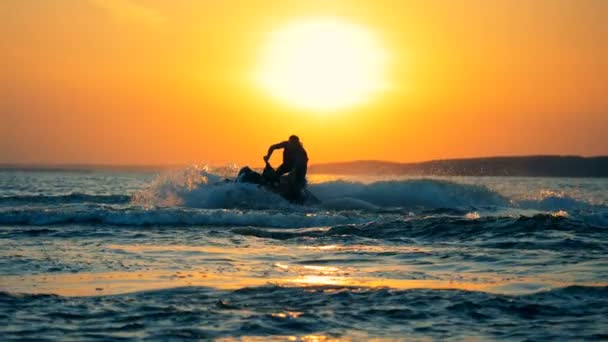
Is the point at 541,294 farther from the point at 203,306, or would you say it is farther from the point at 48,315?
the point at 48,315

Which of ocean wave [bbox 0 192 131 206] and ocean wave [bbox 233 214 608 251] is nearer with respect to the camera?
ocean wave [bbox 233 214 608 251]

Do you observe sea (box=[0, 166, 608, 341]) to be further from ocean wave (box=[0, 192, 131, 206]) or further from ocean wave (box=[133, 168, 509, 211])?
ocean wave (box=[0, 192, 131, 206])

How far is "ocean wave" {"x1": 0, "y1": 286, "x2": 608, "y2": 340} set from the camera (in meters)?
7.57

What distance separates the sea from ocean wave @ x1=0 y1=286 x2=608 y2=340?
2cm

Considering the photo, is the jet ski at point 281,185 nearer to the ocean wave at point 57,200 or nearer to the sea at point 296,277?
the ocean wave at point 57,200

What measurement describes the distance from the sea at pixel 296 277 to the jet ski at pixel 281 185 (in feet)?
18.2

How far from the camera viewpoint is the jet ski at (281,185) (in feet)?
87.8

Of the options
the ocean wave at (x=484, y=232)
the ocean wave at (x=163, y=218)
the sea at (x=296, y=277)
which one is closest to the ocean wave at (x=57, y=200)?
the ocean wave at (x=163, y=218)

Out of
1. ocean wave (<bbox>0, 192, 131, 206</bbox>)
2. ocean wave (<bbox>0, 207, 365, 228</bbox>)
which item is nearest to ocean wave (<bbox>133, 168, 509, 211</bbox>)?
ocean wave (<bbox>0, 192, 131, 206</bbox>)

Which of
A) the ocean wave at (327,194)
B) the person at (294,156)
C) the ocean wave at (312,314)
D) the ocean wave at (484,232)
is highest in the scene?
the person at (294,156)

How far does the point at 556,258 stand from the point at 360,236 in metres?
4.75

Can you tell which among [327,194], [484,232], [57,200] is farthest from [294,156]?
[484,232]

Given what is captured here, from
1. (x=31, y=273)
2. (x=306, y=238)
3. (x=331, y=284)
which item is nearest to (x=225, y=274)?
(x=331, y=284)

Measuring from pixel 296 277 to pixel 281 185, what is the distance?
16.1 metres
